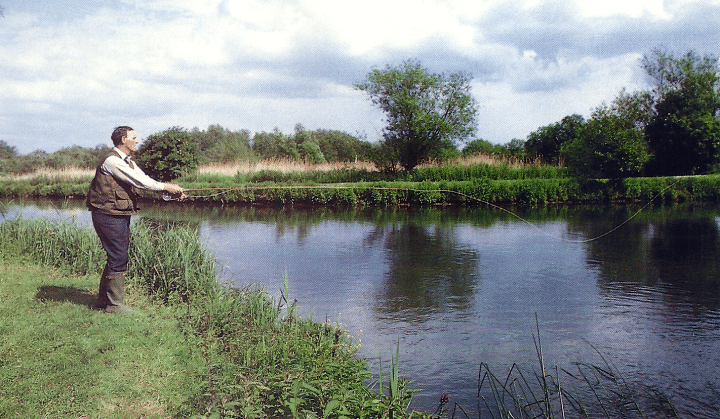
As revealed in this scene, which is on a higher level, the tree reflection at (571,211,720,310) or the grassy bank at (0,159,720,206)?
the grassy bank at (0,159,720,206)

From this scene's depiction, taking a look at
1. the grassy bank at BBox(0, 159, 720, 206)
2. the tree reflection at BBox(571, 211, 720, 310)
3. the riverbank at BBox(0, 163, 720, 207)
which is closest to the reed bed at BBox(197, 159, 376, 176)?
the grassy bank at BBox(0, 159, 720, 206)

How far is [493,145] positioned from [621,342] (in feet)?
130

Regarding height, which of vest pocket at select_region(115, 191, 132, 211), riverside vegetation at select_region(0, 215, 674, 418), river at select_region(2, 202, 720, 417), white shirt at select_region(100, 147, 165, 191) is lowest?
river at select_region(2, 202, 720, 417)

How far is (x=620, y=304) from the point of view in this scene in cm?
799

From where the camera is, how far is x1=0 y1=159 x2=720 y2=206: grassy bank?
80.6 ft

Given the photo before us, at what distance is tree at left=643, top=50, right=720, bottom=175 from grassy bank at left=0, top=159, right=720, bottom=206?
7.53 metres

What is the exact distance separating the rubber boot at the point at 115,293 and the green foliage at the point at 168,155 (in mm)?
25622

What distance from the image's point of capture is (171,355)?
501 cm

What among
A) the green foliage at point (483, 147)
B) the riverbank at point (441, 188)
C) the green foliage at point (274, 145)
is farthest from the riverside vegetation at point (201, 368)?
the green foliage at point (274, 145)

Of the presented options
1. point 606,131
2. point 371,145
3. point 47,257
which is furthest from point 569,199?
point 47,257

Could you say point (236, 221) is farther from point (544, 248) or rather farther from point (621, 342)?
point (621, 342)

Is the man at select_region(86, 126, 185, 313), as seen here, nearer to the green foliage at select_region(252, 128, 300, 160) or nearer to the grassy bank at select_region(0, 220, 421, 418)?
the grassy bank at select_region(0, 220, 421, 418)

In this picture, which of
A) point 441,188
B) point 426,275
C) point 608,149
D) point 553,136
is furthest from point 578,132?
point 426,275

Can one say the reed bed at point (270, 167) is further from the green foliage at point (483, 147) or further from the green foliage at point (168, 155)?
the green foliage at point (483, 147)
